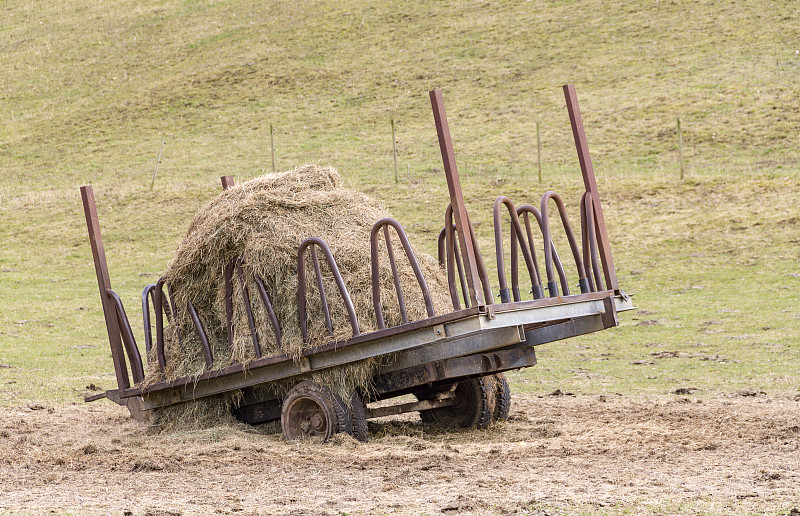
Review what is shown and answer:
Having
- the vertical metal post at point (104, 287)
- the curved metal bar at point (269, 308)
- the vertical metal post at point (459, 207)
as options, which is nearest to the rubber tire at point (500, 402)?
the curved metal bar at point (269, 308)

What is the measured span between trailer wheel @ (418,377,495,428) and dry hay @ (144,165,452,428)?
1.00m

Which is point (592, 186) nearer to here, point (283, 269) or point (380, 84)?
point (283, 269)

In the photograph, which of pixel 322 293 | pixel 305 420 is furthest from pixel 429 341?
pixel 305 420

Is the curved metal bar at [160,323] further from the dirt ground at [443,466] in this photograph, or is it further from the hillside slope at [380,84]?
the hillside slope at [380,84]

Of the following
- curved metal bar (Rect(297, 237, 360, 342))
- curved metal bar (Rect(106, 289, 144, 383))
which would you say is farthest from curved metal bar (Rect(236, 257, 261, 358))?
curved metal bar (Rect(106, 289, 144, 383))

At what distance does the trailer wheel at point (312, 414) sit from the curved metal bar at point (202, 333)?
0.94m

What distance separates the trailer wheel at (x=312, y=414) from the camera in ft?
30.0

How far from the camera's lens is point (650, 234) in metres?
24.2

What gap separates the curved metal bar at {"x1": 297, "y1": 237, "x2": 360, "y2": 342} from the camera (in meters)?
8.95

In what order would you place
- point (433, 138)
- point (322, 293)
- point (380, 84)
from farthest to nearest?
point (380, 84), point (433, 138), point (322, 293)

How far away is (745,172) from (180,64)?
108 ft

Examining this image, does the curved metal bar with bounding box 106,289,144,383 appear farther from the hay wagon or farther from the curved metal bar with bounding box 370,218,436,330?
the curved metal bar with bounding box 370,218,436,330

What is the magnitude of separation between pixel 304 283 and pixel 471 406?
2.39m

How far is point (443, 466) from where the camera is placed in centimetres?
791
